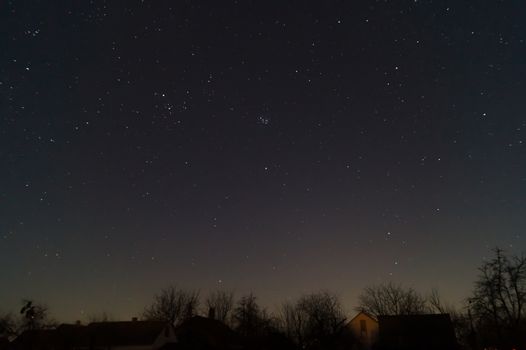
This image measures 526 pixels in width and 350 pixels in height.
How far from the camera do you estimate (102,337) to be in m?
68.3

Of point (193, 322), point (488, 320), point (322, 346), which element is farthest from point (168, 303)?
point (322, 346)

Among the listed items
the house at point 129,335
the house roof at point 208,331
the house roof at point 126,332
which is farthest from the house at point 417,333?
the house roof at point 126,332

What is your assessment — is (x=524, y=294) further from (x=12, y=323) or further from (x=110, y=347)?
(x=12, y=323)

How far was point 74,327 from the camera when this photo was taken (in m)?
74.8

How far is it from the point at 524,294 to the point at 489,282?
4105 mm

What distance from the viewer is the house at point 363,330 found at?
75869 millimetres

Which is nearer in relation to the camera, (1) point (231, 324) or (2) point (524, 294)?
(2) point (524, 294)

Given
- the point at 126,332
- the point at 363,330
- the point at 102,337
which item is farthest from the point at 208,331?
the point at 363,330

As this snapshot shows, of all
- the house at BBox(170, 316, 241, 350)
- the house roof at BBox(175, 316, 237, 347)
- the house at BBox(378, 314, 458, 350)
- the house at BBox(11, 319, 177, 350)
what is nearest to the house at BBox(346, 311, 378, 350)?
the house at BBox(378, 314, 458, 350)

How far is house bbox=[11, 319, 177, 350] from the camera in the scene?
202 feet

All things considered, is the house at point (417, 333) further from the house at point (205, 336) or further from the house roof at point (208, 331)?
the house roof at point (208, 331)

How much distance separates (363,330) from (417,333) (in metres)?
13.8

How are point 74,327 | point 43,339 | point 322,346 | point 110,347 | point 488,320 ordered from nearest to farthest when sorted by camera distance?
point 322,346 < point 488,320 < point 43,339 < point 110,347 < point 74,327

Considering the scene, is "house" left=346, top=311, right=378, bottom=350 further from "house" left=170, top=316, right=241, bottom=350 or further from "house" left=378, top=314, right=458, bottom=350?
"house" left=170, top=316, right=241, bottom=350
